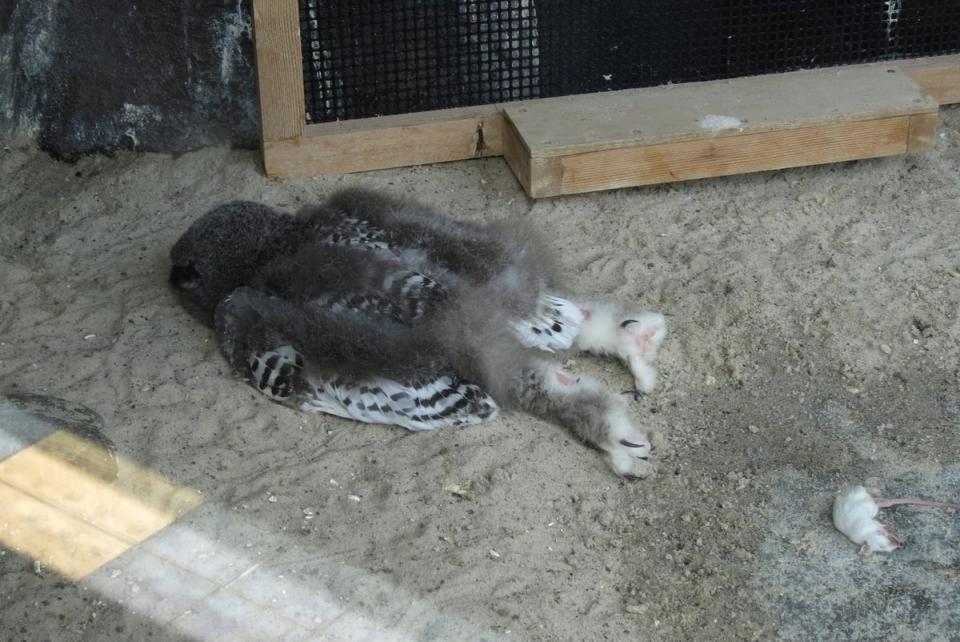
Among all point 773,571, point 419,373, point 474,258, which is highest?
point 474,258

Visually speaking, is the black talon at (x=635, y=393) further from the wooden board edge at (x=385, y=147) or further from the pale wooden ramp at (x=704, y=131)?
the wooden board edge at (x=385, y=147)

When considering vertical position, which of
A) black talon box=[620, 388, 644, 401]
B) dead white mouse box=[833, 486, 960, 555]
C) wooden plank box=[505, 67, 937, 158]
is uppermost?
wooden plank box=[505, 67, 937, 158]

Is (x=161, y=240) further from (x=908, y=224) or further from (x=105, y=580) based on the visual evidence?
(x=908, y=224)

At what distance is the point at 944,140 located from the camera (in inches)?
201

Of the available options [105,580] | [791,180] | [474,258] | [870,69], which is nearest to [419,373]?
[474,258]

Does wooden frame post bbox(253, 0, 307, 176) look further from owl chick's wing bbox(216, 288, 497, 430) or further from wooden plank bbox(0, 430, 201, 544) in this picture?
wooden plank bbox(0, 430, 201, 544)

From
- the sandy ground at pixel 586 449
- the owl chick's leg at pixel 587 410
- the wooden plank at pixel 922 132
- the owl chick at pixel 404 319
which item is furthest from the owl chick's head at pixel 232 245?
the wooden plank at pixel 922 132

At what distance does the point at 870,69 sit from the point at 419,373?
267 cm

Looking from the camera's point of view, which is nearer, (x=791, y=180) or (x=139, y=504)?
(x=139, y=504)

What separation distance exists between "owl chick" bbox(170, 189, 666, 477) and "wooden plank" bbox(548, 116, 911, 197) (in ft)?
2.32

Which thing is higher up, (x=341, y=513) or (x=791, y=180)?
(x=791, y=180)

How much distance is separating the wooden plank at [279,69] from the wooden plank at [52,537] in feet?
6.67

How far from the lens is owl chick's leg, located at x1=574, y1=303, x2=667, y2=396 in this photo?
3.87m

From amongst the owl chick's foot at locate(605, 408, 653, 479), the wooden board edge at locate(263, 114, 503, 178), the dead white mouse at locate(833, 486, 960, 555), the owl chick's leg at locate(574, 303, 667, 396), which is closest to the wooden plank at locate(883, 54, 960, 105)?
the wooden board edge at locate(263, 114, 503, 178)
